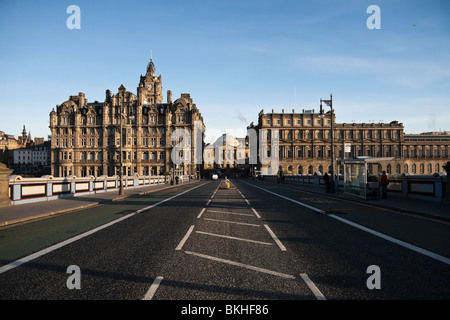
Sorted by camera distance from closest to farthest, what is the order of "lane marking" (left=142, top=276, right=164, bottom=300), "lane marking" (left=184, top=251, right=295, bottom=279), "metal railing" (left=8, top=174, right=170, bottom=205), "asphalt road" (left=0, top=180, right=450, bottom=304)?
1. "lane marking" (left=142, top=276, right=164, bottom=300)
2. "asphalt road" (left=0, top=180, right=450, bottom=304)
3. "lane marking" (left=184, top=251, right=295, bottom=279)
4. "metal railing" (left=8, top=174, right=170, bottom=205)

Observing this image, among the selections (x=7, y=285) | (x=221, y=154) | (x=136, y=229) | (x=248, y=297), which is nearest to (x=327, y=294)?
(x=248, y=297)

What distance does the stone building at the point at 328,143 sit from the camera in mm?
98312

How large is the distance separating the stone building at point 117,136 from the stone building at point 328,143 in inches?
1220

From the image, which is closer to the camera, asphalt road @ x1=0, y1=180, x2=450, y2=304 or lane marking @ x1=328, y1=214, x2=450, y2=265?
asphalt road @ x1=0, y1=180, x2=450, y2=304

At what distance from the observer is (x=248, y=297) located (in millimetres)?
4414

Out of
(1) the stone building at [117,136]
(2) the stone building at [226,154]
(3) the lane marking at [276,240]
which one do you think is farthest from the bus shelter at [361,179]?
(2) the stone building at [226,154]

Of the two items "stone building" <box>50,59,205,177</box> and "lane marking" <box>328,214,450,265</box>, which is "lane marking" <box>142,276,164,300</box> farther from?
"stone building" <box>50,59,205,177</box>

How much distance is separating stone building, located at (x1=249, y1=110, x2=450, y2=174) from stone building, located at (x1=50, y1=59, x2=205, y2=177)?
31.0 m

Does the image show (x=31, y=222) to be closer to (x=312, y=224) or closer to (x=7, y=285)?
(x=7, y=285)

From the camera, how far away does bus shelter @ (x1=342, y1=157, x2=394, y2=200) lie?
18.5 metres

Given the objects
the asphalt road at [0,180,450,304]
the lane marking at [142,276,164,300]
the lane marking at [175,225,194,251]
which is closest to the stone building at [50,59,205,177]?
the lane marking at [175,225,194,251]

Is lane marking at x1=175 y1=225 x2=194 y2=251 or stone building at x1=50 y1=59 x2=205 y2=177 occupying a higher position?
stone building at x1=50 y1=59 x2=205 y2=177

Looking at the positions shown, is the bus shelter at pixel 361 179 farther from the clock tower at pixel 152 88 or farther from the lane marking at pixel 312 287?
the clock tower at pixel 152 88

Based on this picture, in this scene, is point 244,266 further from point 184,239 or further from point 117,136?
point 117,136
